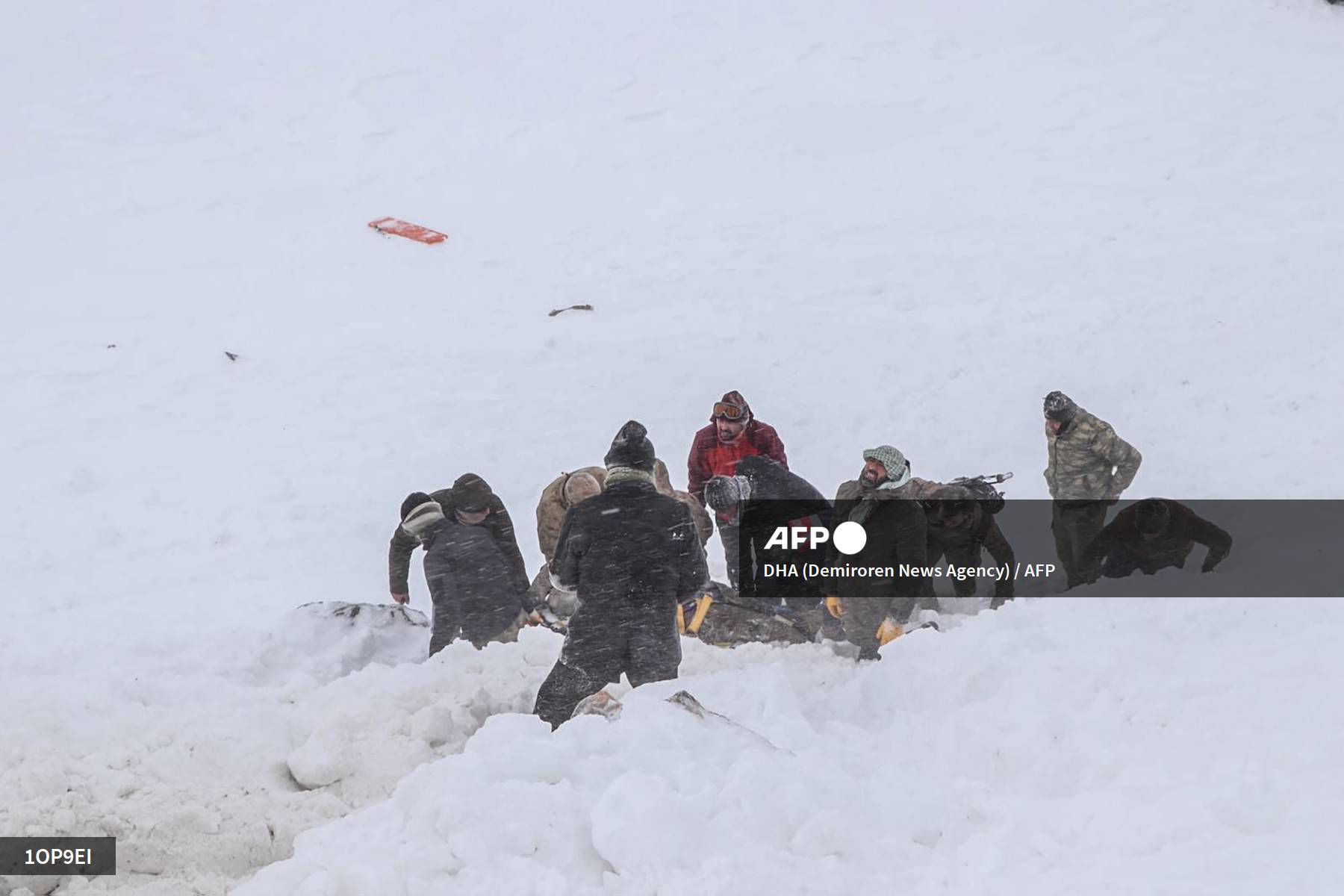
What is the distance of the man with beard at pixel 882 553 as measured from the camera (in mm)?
6488

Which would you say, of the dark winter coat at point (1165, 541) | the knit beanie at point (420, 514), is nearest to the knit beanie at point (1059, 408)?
the dark winter coat at point (1165, 541)

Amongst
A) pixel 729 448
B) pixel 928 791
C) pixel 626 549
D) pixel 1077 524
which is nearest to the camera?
pixel 928 791

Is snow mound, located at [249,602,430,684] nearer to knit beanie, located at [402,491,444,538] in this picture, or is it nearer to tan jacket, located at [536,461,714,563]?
knit beanie, located at [402,491,444,538]

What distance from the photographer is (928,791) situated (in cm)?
484

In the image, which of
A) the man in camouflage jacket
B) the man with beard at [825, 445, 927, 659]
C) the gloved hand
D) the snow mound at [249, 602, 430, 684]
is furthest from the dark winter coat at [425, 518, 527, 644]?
the man in camouflage jacket

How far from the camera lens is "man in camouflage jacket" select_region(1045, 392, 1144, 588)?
7.68 meters

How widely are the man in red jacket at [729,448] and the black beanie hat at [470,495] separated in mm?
1616

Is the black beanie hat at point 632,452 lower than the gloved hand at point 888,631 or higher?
higher

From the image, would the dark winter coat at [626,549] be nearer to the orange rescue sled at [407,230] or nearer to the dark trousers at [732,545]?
the dark trousers at [732,545]

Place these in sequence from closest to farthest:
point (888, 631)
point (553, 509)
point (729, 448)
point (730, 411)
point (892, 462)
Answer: point (892, 462) < point (888, 631) < point (553, 509) < point (730, 411) < point (729, 448)

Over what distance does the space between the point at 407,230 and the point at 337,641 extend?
10.1 meters

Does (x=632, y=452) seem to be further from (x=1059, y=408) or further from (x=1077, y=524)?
(x=1077, y=524)

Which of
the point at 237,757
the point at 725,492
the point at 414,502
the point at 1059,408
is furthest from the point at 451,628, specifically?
the point at 1059,408

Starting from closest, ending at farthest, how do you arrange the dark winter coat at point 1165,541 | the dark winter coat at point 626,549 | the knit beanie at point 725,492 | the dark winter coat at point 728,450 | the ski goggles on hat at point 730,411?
1. the dark winter coat at point 626,549
2. the dark winter coat at point 1165,541
3. the knit beanie at point 725,492
4. the ski goggles on hat at point 730,411
5. the dark winter coat at point 728,450
